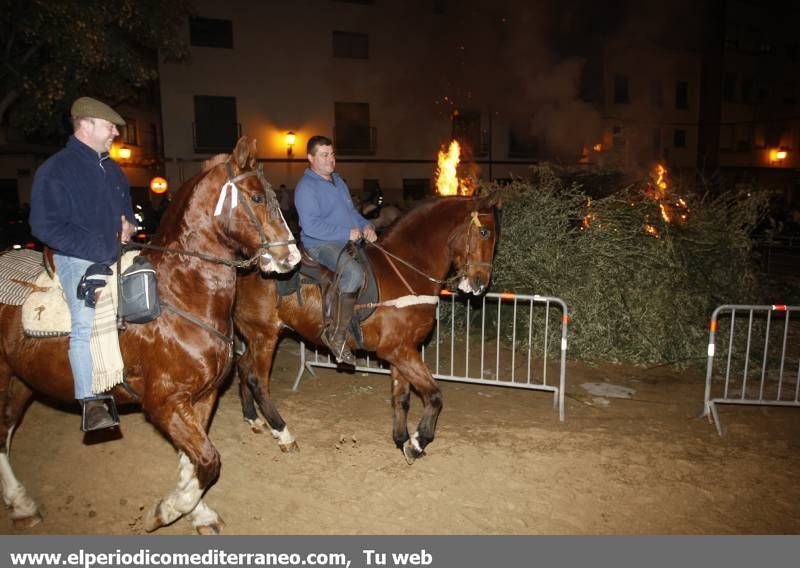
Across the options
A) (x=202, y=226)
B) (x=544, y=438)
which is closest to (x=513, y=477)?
(x=544, y=438)

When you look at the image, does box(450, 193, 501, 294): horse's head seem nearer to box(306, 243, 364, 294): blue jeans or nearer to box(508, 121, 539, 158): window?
box(306, 243, 364, 294): blue jeans

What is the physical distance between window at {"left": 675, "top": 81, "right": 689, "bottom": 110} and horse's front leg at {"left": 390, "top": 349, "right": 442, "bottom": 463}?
108 ft

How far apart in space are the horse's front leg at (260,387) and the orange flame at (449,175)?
1031 cm

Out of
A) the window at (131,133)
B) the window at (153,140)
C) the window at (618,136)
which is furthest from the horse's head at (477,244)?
the window at (153,140)

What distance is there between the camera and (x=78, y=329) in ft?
11.3

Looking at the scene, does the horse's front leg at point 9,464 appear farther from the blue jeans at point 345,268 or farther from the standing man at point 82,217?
the blue jeans at point 345,268

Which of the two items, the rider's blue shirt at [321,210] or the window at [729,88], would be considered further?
the window at [729,88]

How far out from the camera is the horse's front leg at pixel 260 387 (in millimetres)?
5297

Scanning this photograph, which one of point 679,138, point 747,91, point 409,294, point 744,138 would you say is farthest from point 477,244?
point 747,91

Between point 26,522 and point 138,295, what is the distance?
2.22 meters

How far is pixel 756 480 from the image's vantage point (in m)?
4.60

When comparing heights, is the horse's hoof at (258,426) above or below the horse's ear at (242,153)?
below

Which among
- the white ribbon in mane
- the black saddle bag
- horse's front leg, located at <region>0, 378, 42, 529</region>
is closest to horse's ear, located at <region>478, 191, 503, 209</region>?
the white ribbon in mane

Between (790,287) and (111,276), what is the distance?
39.4 ft
